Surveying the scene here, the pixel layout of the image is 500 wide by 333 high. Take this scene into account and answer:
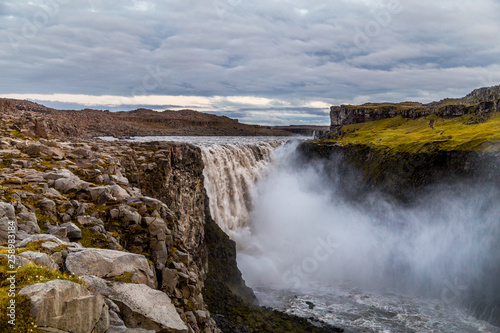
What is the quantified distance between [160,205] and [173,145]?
60.8ft

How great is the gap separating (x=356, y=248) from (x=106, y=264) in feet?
198

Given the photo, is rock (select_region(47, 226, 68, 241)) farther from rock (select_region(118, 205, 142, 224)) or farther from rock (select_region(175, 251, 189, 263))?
rock (select_region(175, 251, 189, 263))

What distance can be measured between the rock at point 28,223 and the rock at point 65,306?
6.14 metres

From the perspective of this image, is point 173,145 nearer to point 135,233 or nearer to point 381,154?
point 135,233

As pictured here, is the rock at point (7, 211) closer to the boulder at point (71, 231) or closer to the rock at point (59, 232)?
the rock at point (59, 232)

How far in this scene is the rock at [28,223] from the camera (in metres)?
12.8

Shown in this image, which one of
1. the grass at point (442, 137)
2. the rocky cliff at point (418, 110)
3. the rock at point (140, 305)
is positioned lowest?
the rock at point (140, 305)

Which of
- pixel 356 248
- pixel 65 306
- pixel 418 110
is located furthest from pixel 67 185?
pixel 418 110

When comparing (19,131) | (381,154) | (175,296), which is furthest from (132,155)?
(381,154)

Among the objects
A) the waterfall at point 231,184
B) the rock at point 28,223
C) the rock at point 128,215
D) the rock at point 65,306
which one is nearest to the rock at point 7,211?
the rock at point 28,223

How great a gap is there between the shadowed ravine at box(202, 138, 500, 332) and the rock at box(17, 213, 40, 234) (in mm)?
32712

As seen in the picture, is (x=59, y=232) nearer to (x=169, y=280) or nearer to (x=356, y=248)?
(x=169, y=280)

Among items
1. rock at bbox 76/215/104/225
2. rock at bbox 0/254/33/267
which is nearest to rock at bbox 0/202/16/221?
rock at bbox 76/215/104/225

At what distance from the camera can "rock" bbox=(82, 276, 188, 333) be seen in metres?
9.76
